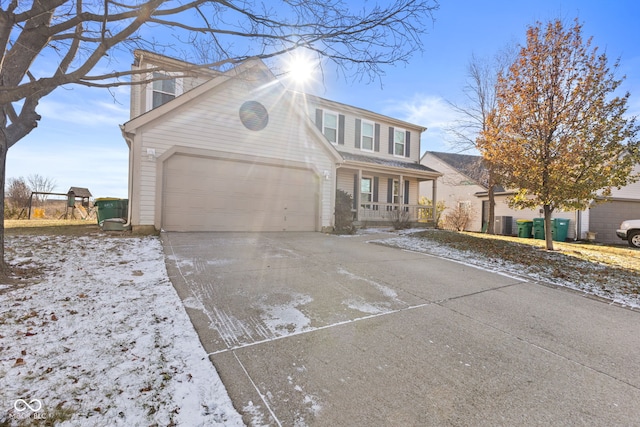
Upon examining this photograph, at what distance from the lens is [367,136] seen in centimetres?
1582

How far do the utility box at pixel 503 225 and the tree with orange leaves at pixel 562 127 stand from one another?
30.1 ft

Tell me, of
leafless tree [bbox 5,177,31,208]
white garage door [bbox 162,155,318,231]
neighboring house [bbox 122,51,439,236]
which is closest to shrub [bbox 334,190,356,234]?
neighboring house [bbox 122,51,439,236]

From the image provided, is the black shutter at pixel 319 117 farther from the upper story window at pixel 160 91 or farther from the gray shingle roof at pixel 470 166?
the gray shingle roof at pixel 470 166

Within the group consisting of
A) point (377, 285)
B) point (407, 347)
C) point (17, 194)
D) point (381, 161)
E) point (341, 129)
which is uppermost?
point (341, 129)

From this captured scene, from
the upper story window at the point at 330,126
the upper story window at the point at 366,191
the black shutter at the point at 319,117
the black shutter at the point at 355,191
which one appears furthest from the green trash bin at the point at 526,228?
the black shutter at the point at 319,117

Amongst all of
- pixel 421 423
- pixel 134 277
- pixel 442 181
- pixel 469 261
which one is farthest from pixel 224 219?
pixel 442 181

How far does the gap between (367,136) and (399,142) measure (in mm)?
2319

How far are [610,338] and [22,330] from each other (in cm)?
615

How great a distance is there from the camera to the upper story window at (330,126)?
14.5m

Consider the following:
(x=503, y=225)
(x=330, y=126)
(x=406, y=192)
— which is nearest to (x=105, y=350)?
(x=330, y=126)

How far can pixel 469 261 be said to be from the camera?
6938 mm

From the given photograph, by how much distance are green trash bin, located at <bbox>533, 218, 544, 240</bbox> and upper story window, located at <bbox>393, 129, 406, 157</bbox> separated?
760 centimetres

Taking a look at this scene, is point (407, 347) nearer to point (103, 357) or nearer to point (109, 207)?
point (103, 357)

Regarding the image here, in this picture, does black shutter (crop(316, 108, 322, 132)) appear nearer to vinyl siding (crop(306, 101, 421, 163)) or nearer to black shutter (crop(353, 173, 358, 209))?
vinyl siding (crop(306, 101, 421, 163))
